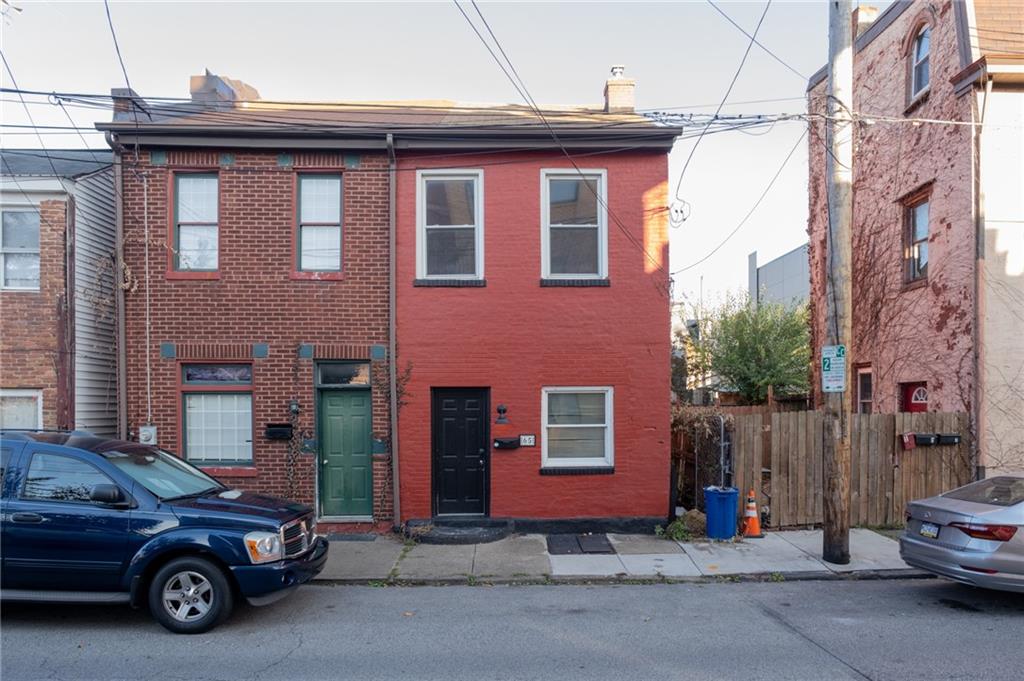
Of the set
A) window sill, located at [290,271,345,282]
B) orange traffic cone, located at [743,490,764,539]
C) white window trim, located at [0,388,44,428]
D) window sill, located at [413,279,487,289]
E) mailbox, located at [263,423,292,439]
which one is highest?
window sill, located at [290,271,345,282]

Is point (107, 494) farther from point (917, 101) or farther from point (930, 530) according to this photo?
point (917, 101)

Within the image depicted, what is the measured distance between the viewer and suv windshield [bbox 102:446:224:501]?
6.95m

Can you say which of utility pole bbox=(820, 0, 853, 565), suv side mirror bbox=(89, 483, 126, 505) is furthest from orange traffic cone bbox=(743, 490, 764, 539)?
suv side mirror bbox=(89, 483, 126, 505)

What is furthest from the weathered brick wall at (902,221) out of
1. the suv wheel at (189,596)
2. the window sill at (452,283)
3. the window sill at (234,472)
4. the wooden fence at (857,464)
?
the window sill at (234,472)

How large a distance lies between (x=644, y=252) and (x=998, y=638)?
6639mm

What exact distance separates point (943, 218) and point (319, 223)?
1027 centimetres

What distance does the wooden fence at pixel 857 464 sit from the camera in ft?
35.4

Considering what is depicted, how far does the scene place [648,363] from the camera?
11133 mm

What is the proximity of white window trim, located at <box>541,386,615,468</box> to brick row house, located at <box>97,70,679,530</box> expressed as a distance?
4cm

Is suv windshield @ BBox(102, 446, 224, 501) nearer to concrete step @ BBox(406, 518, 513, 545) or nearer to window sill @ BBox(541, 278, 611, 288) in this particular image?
concrete step @ BBox(406, 518, 513, 545)

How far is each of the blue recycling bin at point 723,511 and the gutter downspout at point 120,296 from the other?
872 cm

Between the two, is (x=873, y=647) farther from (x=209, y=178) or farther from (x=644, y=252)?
(x=209, y=178)

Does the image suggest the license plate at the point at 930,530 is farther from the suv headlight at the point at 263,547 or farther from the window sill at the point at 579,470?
the suv headlight at the point at 263,547

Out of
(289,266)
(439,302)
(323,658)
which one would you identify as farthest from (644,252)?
(323,658)
